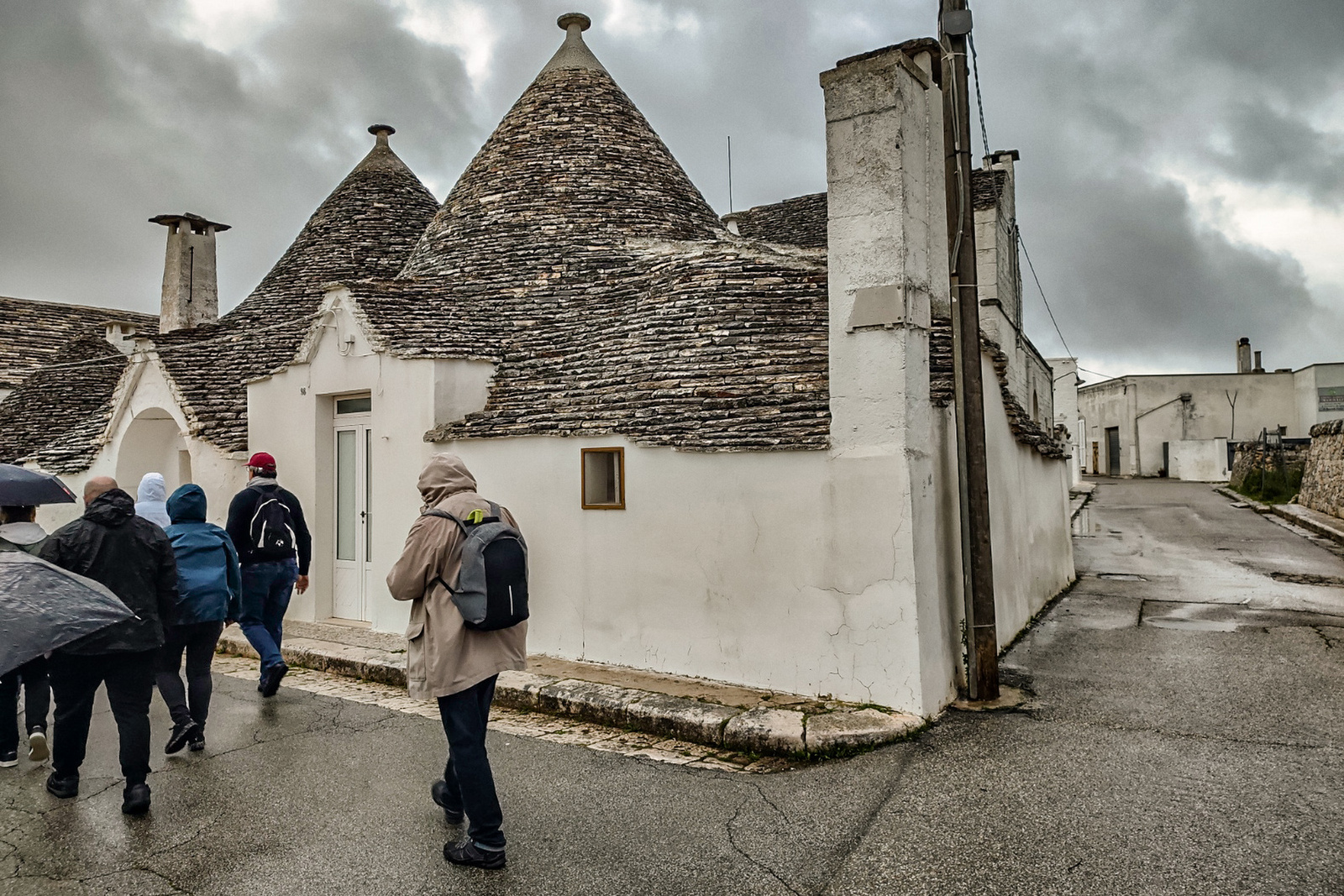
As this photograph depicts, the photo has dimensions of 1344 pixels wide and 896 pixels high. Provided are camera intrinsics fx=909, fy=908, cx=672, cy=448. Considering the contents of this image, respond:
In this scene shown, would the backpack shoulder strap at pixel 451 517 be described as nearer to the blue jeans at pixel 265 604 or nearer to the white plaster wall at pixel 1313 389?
the blue jeans at pixel 265 604

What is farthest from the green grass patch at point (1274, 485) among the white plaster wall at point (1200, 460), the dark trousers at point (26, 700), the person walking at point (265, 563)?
the dark trousers at point (26, 700)

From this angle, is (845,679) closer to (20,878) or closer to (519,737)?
(519,737)

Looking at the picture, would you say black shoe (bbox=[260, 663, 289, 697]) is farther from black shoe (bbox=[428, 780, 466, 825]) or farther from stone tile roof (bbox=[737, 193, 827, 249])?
stone tile roof (bbox=[737, 193, 827, 249])

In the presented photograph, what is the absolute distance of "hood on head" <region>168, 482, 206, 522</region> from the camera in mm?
5801

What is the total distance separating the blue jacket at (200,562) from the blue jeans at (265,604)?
1115 mm

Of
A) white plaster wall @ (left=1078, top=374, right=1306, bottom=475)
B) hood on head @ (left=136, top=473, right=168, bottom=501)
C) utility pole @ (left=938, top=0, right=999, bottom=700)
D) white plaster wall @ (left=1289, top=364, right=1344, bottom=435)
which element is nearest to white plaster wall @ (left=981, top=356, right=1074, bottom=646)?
utility pole @ (left=938, top=0, right=999, bottom=700)

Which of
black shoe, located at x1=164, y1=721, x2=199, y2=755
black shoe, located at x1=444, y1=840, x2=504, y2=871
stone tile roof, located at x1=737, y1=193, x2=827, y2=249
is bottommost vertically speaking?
black shoe, located at x1=444, y1=840, x2=504, y2=871

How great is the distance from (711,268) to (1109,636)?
17.7 ft

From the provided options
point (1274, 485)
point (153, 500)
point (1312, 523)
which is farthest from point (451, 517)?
point (1274, 485)

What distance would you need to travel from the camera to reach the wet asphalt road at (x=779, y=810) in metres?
3.86

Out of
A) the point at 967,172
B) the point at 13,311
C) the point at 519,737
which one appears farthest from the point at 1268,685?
the point at 13,311

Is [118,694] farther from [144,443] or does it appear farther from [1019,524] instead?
[144,443]

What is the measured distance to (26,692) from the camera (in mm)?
5770

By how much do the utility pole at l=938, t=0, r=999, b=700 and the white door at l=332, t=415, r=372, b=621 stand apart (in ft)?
21.0
